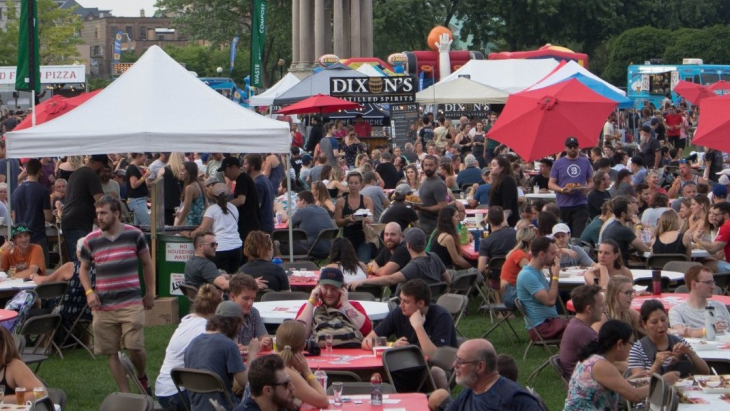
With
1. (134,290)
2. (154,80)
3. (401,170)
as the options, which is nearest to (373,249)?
(154,80)

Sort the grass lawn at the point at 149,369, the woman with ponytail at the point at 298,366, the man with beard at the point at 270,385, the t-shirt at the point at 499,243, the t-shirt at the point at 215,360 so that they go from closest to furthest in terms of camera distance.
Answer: the man with beard at the point at 270,385
the woman with ponytail at the point at 298,366
the t-shirt at the point at 215,360
the grass lawn at the point at 149,369
the t-shirt at the point at 499,243

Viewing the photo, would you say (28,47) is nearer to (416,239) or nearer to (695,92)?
(416,239)

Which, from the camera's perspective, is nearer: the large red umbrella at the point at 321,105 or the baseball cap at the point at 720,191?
the baseball cap at the point at 720,191

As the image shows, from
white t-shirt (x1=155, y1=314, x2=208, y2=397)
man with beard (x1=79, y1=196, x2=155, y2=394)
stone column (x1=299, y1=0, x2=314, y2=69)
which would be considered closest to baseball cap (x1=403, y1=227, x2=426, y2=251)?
man with beard (x1=79, y1=196, x2=155, y2=394)

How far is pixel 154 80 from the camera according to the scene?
14125mm

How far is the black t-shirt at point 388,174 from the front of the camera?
2178cm

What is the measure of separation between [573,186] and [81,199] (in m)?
6.73

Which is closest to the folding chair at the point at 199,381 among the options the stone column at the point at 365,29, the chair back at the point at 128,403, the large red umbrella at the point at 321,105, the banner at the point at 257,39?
the chair back at the point at 128,403

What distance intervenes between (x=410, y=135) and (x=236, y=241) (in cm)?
1761

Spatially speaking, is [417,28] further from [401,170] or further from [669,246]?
[669,246]

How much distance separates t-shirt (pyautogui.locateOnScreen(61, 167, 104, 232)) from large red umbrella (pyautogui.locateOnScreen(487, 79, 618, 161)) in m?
5.18

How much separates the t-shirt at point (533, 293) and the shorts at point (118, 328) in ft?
11.1

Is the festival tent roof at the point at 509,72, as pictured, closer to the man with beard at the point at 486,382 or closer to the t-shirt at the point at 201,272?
the t-shirt at the point at 201,272

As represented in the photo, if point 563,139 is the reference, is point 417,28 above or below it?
above
